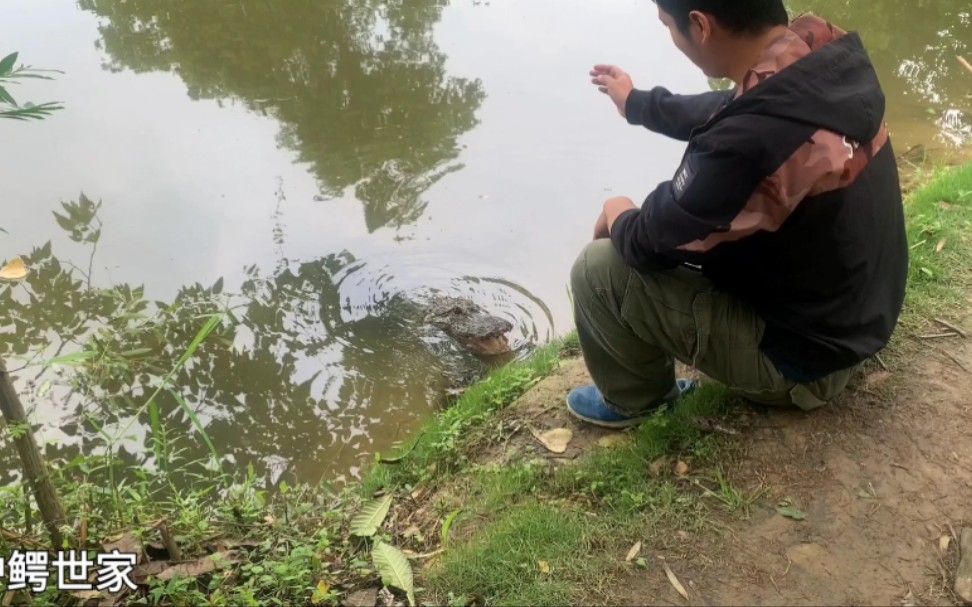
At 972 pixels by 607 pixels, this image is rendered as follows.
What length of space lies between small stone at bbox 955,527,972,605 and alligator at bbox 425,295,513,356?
255cm

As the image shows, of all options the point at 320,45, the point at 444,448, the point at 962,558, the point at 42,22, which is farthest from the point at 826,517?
the point at 42,22

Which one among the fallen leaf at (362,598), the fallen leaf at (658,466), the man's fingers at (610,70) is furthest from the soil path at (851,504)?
the man's fingers at (610,70)

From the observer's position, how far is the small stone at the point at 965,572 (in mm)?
1877

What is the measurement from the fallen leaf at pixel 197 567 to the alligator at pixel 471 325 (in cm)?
215

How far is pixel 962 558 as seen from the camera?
196 centimetres

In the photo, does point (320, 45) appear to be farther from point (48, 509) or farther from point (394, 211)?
point (48, 509)

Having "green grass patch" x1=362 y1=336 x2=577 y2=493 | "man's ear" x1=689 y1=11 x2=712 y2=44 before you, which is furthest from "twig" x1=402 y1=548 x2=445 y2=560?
"man's ear" x1=689 y1=11 x2=712 y2=44

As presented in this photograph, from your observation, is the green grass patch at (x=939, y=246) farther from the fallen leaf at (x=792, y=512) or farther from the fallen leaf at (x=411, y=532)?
the fallen leaf at (x=411, y=532)

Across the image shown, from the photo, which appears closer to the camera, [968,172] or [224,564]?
[224,564]

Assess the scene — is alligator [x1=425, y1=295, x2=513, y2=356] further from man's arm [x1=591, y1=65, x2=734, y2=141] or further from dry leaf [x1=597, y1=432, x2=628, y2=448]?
man's arm [x1=591, y1=65, x2=734, y2=141]

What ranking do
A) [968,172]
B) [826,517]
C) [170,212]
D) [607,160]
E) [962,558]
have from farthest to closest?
[607,160]
[170,212]
[968,172]
[826,517]
[962,558]

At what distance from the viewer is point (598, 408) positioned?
8.83 feet

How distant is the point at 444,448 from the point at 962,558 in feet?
5.51

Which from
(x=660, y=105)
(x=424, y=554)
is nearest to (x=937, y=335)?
(x=660, y=105)
